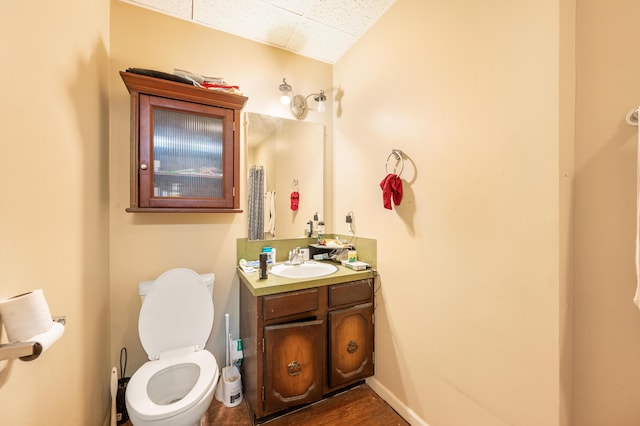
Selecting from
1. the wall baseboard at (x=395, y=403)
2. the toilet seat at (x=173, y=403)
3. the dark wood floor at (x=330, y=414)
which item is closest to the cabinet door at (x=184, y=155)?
the toilet seat at (x=173, y=403)

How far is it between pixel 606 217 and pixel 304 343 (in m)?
1.56

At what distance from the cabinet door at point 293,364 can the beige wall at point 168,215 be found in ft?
2.04

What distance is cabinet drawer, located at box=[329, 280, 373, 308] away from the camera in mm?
1661

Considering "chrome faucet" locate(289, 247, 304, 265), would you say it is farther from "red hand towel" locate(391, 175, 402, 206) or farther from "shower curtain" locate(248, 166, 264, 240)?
"red hand towel" locate(391, 175, 402, 206)

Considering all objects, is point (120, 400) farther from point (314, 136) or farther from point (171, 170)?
point (314, 136)

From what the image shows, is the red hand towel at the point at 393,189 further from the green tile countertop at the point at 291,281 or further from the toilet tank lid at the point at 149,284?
the toilet tank lid at the point at 149,284

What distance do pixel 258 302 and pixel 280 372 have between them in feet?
1.53

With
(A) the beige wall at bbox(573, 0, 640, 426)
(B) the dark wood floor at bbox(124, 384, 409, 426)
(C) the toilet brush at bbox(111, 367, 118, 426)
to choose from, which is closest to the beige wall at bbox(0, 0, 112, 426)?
(C) the toilet brush at bbox(111, 367, 118, 426)

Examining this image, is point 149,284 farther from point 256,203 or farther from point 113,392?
point 256,203

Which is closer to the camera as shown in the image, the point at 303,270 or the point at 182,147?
the point at 182,147

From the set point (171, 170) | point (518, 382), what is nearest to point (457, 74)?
point (518, 382)

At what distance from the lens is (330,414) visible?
62.7 inches

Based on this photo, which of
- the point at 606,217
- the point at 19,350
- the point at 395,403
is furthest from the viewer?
the point at 395,403

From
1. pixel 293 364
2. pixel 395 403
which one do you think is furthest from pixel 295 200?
pixel 395 403
